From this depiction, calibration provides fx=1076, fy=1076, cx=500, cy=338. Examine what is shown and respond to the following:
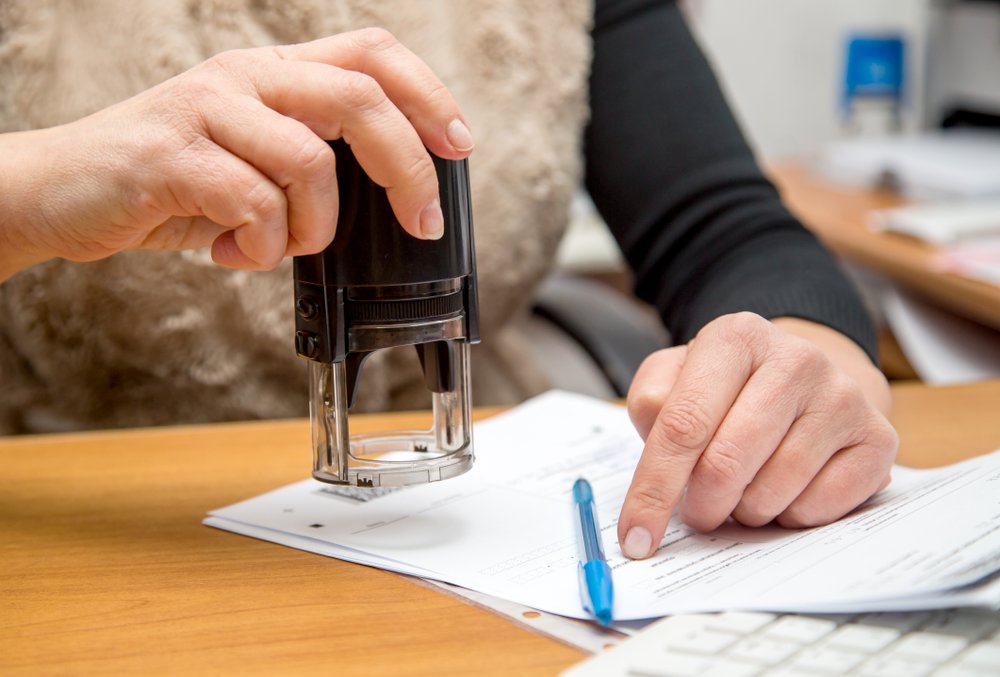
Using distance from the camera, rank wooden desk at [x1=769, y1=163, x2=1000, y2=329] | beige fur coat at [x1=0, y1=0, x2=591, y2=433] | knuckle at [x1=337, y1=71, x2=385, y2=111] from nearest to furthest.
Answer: knuckle at [x1=337, y1=71, x2=385, y2=111], beige fur coat at [x1=0, y1=0, x2=591, y2=433], wooden desk at [x1=769, y1=163, x2=1000, y2=329]

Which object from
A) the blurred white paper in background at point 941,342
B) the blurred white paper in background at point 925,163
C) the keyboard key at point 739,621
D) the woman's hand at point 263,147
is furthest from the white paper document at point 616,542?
the blurred white paper in background at point 925,163

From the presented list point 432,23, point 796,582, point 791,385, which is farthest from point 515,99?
point 796,582

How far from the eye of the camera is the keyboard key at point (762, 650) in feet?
1.33

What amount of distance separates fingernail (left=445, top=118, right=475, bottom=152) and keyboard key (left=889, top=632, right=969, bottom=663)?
0.94 ft

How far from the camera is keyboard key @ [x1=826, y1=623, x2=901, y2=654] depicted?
1.35 ft

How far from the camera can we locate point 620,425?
2.39 ft

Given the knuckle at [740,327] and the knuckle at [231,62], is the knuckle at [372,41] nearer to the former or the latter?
the knuckle at [231,62]

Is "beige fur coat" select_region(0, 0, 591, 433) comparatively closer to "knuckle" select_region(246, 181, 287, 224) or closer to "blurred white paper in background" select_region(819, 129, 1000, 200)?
"knuckle" select_region(246, 181, 287, 224)

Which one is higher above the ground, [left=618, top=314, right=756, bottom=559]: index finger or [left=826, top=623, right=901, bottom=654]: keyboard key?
[left=618, top=314, right=756, bottom=559]: index finger

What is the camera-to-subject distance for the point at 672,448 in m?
0.53

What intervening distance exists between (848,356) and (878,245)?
559 mm

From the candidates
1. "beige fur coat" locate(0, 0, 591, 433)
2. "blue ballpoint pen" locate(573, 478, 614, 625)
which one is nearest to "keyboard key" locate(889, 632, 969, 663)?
"blue ballpoint pen" locate(573, 478, 614, 625)

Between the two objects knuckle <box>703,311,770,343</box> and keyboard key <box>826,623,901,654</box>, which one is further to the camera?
knuckle <box>703,311,770,343</box>

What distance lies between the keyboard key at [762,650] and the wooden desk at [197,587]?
64mm
